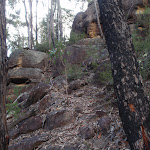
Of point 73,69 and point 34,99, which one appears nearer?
point 34,99

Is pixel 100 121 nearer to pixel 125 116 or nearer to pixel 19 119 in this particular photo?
pixel 125 116

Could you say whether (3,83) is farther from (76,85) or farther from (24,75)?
(24,75)

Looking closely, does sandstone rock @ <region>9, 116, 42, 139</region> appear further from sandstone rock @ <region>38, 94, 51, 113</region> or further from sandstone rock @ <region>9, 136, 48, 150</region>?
sandstone rock @ <region>9, 136, 48, 150</region>

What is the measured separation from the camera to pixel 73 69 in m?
8.49

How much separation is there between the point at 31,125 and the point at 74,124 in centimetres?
166

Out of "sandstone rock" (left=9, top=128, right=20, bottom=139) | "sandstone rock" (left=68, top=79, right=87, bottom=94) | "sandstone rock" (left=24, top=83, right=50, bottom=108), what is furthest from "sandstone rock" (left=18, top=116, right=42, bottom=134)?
"sandstone rock" (left=68, top=79, right=87, bottom=94)

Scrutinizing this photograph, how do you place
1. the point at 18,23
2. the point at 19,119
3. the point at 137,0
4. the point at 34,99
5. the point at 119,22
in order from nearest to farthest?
the point at 119,22 < the point at 19,119 < the point at 34,99 < the point at 137,0 < the point at 18,23

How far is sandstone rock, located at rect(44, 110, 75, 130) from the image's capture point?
5.08 meters

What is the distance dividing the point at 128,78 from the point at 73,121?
2.87m

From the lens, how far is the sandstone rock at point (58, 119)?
200 inches

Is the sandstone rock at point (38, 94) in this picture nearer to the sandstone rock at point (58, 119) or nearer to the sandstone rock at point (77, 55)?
the sandstone rock at point (58, 119)

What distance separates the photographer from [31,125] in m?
5.68

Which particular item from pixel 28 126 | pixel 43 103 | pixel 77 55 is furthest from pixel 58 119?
pixel 77 55

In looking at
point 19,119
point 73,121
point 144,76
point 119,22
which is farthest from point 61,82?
point 119,22
